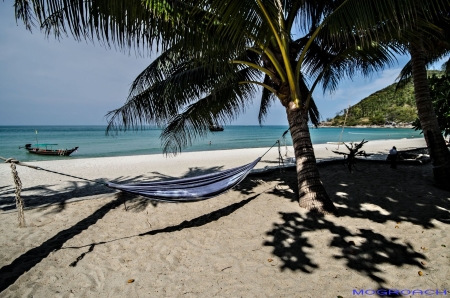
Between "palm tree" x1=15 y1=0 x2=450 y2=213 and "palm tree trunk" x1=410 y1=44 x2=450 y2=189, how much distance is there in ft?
2.49

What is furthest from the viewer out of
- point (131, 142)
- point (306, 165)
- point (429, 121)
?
point (131, 142)

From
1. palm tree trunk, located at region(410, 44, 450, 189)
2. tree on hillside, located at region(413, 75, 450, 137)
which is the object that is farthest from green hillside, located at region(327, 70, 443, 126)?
palm tree trunk, located at region(410, 44, 450, 189)

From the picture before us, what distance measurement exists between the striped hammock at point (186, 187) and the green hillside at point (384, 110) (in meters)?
53.1

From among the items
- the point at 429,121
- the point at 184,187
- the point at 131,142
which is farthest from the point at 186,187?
the point at 131,142

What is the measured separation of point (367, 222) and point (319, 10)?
2781 mm

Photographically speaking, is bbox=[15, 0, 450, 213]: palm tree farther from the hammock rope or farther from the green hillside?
the green hillside

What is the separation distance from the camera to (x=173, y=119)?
383 centimetres

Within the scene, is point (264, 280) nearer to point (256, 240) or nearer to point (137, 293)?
point (256, 240)

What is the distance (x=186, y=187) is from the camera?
3.09m

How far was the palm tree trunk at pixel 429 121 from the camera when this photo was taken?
144 inches

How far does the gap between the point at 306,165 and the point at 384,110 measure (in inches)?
2907

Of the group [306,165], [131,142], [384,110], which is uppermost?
[384,110]

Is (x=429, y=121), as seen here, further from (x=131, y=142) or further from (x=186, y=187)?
(x=131, y=142)

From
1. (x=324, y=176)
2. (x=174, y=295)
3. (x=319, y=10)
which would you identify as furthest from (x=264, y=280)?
(x=324, y=176)
